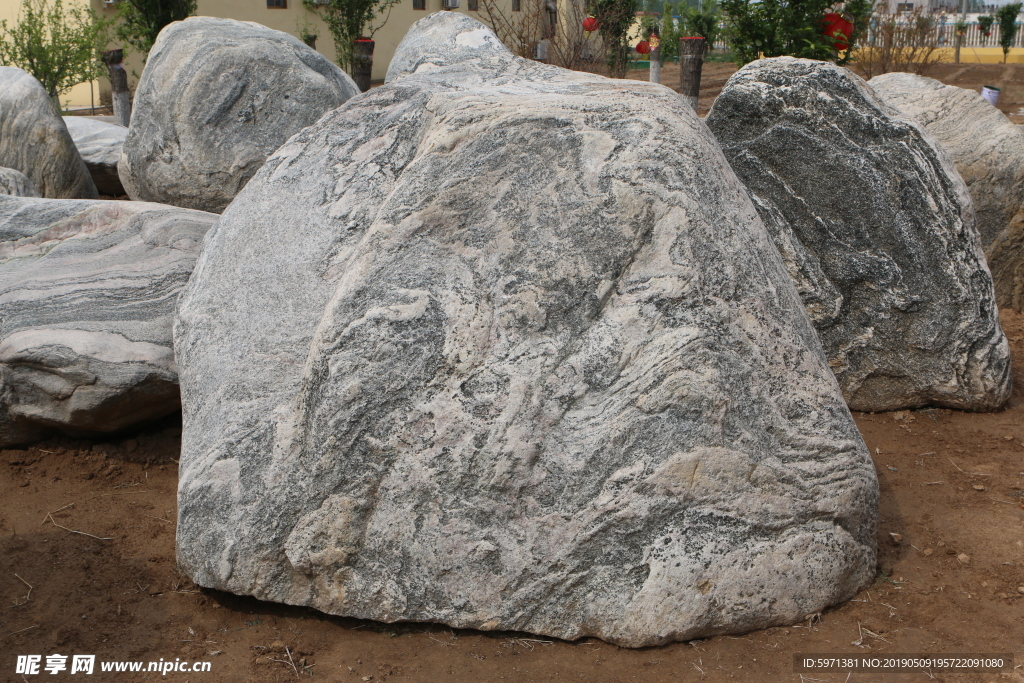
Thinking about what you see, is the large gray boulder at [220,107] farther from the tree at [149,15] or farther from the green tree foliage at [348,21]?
the green tree foliage at [348,21]

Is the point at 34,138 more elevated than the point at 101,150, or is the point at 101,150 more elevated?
the point at 34,138

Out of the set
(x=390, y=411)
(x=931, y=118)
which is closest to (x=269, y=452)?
(x=390, y=411)

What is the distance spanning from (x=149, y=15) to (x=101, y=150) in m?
5.54

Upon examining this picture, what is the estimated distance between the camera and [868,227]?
12.1 ft

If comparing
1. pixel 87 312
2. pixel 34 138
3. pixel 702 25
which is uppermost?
pixel 702 25

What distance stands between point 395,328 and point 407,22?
21232 mm

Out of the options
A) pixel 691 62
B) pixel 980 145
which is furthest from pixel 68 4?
pixel 980 145

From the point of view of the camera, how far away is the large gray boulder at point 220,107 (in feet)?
17.4

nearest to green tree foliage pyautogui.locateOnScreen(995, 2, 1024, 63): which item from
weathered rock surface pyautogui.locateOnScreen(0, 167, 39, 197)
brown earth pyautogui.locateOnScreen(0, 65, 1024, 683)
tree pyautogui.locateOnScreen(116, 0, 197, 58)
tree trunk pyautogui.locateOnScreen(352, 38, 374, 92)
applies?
tree trunk pyautogui.locateOnScreen(352, 38, 374, 92)

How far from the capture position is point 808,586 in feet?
7.70

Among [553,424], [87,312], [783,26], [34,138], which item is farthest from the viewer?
[783,26]

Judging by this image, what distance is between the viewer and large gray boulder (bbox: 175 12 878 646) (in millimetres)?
2273

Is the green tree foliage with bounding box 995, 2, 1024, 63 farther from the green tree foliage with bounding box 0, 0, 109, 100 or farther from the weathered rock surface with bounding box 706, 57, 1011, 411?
the weathered rock surface with bounding box 706, 57, 1011, 411

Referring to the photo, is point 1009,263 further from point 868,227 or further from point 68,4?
point 68,4
